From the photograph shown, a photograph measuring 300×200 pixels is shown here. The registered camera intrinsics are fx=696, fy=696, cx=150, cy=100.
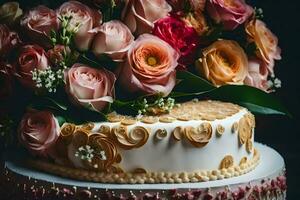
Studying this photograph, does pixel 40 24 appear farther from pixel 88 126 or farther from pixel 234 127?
pixel 234 127

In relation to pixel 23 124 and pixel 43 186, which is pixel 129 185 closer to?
pixel 43 186

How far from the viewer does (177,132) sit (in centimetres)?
178

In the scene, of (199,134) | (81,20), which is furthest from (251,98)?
(81,20)

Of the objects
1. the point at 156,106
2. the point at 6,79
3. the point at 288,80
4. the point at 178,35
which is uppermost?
the point at 178,35

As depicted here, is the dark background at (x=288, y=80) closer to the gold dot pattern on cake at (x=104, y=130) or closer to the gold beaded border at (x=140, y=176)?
the gold beaded border at (x=140, y=176)

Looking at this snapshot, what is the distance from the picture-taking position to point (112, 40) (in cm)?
185

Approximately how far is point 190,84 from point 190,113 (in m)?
0.15

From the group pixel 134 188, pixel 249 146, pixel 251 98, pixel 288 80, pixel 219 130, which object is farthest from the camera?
pixel 288 80

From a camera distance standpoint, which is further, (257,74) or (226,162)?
(257,74)

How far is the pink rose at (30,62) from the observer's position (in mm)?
1853

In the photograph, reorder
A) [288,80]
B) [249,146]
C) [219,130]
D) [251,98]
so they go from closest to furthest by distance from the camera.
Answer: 1. [219,130]
2. [249,146]
3. [251,98]
4. [288,80]

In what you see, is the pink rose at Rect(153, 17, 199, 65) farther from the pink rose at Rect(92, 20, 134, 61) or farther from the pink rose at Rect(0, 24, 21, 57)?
the pink rose at Rect(0, 24, 21, 57)

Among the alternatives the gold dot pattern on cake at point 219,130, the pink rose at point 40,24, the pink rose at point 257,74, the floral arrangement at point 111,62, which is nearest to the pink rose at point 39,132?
the floral arrangement at point 111,62

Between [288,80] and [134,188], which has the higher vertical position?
[134,188]
